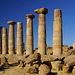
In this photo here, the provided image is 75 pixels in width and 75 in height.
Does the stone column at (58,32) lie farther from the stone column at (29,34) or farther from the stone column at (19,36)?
the stone column at (19,36)

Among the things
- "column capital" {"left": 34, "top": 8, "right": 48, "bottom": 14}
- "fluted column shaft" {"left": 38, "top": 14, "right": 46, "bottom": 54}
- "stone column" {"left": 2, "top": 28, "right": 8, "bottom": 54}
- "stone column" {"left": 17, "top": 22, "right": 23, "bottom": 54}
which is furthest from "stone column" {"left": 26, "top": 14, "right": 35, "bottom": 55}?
"stone column" {"left": 2, "top": 28, "right": 8, "bottom": 54}

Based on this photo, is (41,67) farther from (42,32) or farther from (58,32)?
(42,32)

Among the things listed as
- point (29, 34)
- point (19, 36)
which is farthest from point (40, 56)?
point (19, 36)

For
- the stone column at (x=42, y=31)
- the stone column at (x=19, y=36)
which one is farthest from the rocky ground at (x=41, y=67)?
the stone column at (x=19, y=36)

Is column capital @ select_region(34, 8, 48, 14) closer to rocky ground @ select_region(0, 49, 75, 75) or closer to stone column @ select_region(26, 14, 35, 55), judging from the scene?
stone column @ select_region(26, 14, 35, 55)

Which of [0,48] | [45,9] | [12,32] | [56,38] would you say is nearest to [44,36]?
[56,38]

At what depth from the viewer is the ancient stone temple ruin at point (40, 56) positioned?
643 inches

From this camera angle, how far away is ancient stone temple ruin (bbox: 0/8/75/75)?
1633cm

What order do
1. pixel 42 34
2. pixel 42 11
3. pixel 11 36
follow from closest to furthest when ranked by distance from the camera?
pixel 42 11 → pixel 42 34 → pixel 11 36

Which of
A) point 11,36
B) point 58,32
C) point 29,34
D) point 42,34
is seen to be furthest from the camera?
point 11,36

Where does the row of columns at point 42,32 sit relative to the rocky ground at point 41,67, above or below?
above

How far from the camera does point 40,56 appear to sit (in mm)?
19031

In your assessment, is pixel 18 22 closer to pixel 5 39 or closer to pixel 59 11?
pixel 5 39

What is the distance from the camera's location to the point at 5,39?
42.5 m
